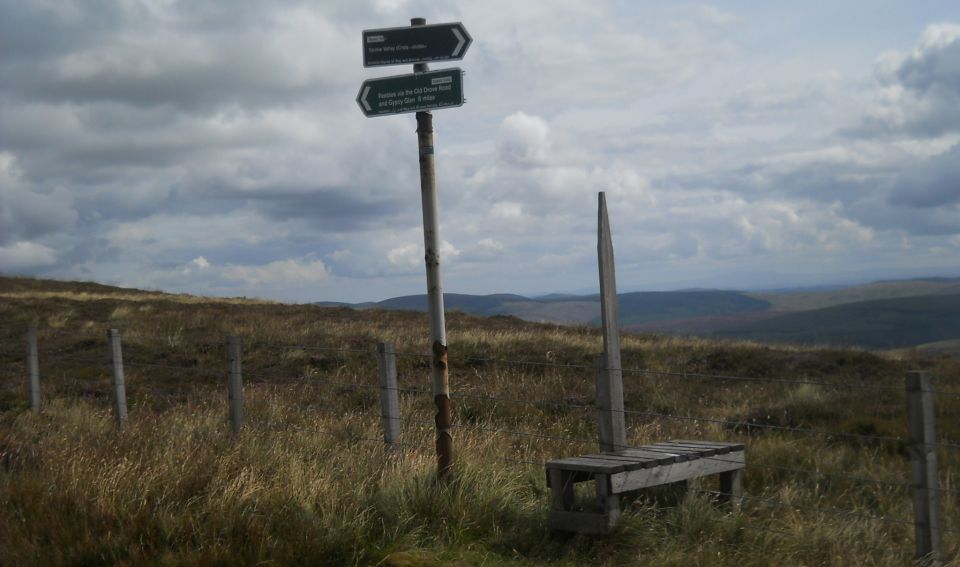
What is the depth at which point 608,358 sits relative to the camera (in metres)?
5.95

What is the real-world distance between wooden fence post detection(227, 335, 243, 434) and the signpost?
10.2ft

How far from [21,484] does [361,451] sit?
2405 millimetres

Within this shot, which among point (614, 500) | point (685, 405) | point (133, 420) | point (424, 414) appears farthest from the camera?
point (685, 405)

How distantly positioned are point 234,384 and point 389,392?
2345mm

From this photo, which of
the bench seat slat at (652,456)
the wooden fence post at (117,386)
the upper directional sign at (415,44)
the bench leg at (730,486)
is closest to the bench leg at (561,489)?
the bench seat slat at (652,456)

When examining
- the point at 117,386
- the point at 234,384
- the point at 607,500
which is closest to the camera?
the point at 607,500

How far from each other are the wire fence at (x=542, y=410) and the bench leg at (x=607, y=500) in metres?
0.85

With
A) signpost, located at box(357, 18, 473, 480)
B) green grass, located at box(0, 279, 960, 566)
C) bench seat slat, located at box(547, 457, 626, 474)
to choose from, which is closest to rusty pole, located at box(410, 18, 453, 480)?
signpost, located at box(357, 18, 473, 480)

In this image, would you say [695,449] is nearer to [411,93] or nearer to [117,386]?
[411,93]

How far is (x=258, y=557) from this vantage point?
4844 mm

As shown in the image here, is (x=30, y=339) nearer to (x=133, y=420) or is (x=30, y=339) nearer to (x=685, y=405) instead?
(x=133, y=420)

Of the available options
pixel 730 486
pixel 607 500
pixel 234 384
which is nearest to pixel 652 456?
pixel 607 500

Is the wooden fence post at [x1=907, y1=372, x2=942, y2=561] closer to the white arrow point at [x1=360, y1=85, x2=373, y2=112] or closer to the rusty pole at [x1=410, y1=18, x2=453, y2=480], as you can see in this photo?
the rusty pole at [x1=410, y1=18, x2=453, y2=480]

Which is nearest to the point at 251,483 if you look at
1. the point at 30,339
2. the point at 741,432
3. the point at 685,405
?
the point at 741,432
